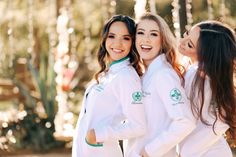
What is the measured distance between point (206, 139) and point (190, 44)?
483 mm

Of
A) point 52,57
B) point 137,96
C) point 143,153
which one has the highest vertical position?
point 137,96

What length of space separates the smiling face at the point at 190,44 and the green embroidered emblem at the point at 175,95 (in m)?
0.26

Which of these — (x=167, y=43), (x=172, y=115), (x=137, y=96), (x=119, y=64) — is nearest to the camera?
(x=172, y=115)

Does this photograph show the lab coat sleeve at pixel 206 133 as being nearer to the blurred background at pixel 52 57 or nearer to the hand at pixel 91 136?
the hand at pixel 91 136

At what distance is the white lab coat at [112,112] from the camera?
11.1 ft

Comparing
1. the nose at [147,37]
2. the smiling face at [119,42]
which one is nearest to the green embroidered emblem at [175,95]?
the nose at [147,37]

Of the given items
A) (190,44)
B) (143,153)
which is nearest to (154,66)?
(190,44)

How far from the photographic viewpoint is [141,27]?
3.49 meters

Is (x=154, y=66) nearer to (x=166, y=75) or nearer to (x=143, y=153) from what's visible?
(x=166, y=75)

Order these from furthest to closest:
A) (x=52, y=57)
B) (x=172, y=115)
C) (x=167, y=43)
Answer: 1. (x=52, y=57)
2. (x=167, y=43)
3. (x=172, y=115)

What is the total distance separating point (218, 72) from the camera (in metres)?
3.32

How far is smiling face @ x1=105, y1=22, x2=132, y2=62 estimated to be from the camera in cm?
360

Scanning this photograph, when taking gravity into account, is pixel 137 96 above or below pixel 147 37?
below

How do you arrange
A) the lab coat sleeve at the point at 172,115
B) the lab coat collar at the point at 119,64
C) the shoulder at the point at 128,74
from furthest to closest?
the lab coat collar at the point at 119,64 → the shoulder at the point at 128,74 → the lab coat sleeve at the point at 172,115
